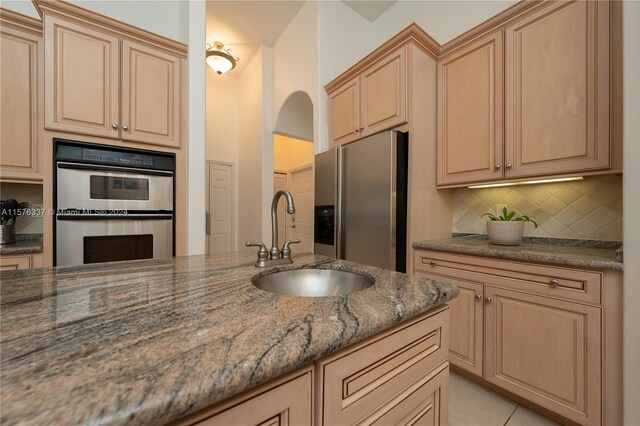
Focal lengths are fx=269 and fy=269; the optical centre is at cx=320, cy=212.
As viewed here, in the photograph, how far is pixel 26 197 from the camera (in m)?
2.25

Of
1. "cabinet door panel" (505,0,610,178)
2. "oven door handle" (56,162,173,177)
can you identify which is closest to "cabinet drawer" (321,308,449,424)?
"cabinet door panel" (505,0,610,178)

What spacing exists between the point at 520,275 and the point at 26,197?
12.1 feet

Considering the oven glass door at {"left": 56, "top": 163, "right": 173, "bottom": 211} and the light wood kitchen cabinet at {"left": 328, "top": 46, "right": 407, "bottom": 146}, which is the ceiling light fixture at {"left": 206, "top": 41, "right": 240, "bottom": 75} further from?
the oven glass door at {"left": 56, "top": 163, "right": 173, "bottom": 211}

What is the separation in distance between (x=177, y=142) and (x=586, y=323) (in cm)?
285

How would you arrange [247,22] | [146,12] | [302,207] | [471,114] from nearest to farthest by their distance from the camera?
[471,114]
[146,12]
[247,22]
[302,207]

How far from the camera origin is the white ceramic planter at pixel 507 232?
1.74m

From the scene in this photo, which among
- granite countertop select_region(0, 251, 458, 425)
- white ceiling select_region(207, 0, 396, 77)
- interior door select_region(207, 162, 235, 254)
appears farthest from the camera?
interior door select_region(207, 162, 235, 254)

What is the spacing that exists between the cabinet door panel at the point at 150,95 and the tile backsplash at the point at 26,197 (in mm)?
1065

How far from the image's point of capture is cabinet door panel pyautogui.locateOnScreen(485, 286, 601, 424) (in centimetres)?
128

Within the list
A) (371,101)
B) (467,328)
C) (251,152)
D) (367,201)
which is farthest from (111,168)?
(467,328)

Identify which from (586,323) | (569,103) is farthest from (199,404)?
(569,103)

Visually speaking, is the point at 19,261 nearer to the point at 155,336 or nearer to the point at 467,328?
the point at 155,336

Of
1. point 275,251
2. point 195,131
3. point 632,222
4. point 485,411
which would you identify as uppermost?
point 195,131

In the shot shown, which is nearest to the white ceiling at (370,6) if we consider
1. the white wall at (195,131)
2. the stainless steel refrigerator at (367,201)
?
the white wall at (195,131)
